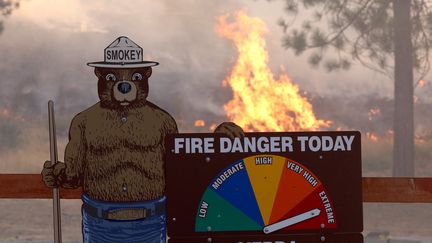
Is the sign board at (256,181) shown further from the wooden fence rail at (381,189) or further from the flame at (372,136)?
the flame at (372,136)

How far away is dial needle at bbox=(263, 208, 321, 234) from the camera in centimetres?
614

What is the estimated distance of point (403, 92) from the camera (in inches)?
690

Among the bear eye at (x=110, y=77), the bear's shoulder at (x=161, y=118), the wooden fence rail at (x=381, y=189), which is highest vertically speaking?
the bear eye at (x=110, y=77)

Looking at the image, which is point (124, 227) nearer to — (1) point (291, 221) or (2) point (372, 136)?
(1) point (291, 221)

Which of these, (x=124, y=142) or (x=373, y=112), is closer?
(x=124, y=142)

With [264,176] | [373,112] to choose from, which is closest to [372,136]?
[373,112]

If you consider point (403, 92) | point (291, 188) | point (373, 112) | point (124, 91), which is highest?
point (403, 92)

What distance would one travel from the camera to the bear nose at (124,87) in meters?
6.11

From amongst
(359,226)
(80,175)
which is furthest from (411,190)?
(80,175)

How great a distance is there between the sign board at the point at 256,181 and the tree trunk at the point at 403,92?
37.9 feet

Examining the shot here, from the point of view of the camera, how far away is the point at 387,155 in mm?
20969

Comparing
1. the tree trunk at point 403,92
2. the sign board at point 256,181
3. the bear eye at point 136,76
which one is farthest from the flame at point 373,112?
the bear eye at point 136,76

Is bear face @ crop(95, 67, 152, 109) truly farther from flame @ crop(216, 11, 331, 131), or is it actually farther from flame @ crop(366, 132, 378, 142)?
flame @ crop(366, 132, 378, 142)

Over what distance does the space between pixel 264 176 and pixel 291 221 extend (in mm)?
410
